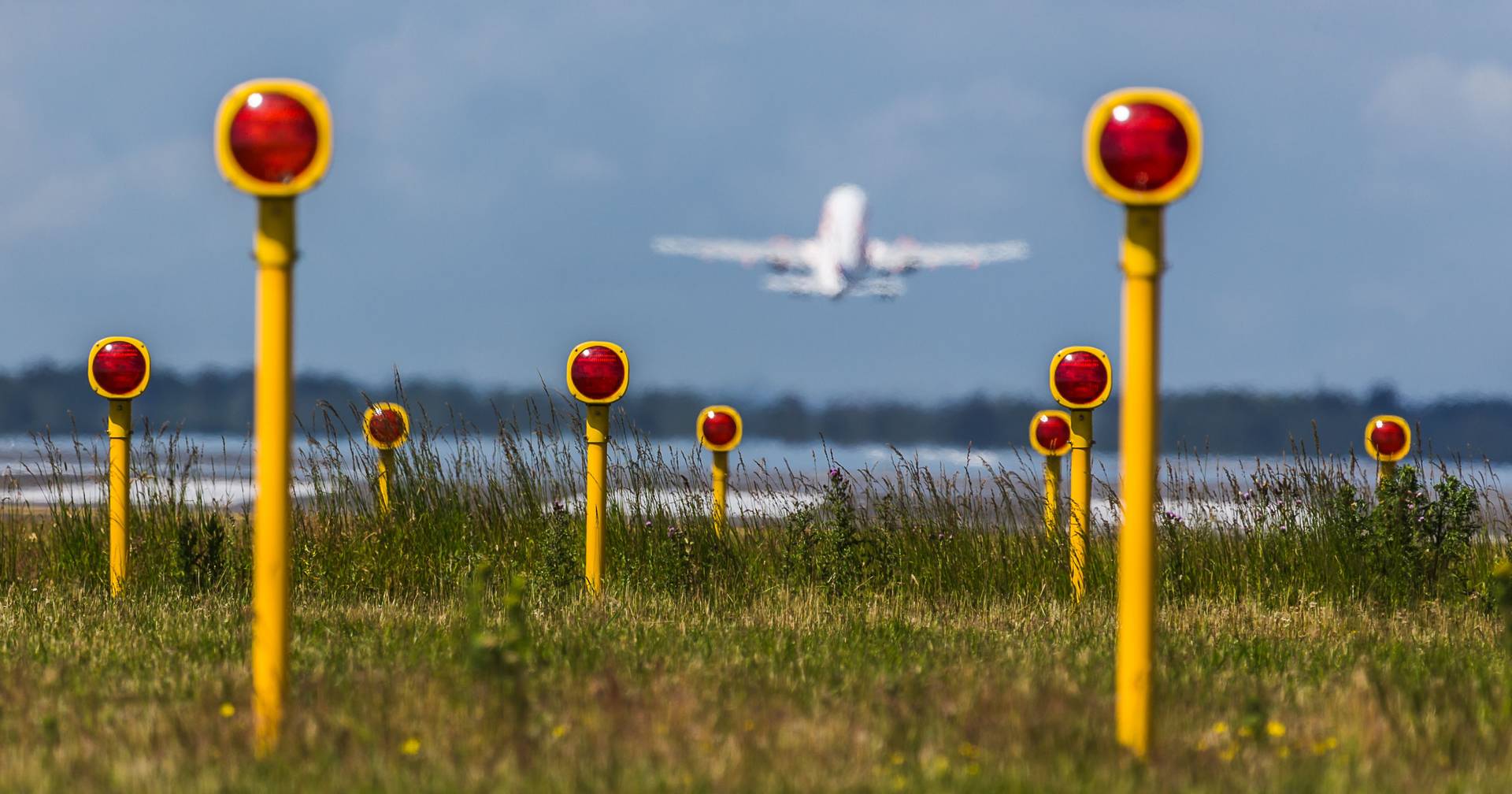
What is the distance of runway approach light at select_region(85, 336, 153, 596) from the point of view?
878cm

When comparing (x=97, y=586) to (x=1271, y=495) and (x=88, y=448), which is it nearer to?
(x=88, y=448)

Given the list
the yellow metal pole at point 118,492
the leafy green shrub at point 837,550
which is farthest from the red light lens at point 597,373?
the yellow metal pole at point 118,492

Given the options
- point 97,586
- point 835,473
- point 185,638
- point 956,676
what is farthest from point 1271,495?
point 97,586

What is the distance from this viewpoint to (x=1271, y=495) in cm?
988

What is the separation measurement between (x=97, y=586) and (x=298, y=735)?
5.33m

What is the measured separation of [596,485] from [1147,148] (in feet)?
16.3

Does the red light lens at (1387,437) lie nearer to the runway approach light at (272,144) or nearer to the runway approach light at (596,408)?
the runway approach light at (596,408)

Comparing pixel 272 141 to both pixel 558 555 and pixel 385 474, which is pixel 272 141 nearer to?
pixel 558 555

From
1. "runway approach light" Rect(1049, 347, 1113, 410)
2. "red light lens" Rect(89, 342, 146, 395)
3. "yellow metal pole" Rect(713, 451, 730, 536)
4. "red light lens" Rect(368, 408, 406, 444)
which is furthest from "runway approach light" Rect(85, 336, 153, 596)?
"runway approach light" Rect(1049, 347, 1113, 410)

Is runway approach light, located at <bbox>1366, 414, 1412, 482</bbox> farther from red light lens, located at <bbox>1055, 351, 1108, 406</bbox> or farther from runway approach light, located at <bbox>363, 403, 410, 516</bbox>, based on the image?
runway approach light, located at <bbox>363, 403, 410, 516</bbox>

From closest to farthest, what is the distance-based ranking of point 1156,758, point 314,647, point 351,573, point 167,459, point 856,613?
point 1156,758
point 314,647
point 856,613
point 351,573
point 167,459

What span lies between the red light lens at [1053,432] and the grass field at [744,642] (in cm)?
90

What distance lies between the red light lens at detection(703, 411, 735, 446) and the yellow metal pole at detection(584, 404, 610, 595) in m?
3.58

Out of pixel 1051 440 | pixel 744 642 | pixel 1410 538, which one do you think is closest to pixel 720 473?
pixel 1051 440
